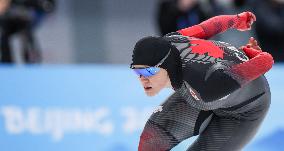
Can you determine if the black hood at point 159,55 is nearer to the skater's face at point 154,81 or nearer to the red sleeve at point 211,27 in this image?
the skater's face at point 154,81

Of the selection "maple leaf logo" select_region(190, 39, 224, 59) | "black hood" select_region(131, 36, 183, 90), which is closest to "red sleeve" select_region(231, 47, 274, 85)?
"maple leaf logo" select_region(190, 39, 224, 59)

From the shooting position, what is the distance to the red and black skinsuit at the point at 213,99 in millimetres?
3482

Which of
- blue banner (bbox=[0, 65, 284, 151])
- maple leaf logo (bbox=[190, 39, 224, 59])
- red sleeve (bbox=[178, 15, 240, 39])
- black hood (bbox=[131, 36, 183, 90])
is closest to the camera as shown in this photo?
black hood (bbox=[131, 36, 183, 90])

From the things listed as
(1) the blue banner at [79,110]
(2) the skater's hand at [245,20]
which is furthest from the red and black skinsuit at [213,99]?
(1) the blue banner at [79,110]

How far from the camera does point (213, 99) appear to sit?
3.47m

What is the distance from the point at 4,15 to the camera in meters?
6.37

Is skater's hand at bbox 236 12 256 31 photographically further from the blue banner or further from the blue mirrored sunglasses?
the blue banner

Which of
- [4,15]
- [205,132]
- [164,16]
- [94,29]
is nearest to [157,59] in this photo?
[205,132]

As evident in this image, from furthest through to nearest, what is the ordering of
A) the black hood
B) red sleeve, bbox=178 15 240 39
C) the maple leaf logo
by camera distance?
red sleeve, bbox=178 15 240 39
the maple leaf logo
the black hood

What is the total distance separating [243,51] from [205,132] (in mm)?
518

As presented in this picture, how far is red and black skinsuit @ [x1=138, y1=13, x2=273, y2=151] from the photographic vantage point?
11.4ft

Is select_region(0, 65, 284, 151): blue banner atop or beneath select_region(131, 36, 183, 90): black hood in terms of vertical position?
beneath

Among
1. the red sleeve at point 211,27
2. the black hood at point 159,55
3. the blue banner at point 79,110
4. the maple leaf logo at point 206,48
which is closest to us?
the black hood at point 159,55

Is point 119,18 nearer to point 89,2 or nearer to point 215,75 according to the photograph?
point 89,2
